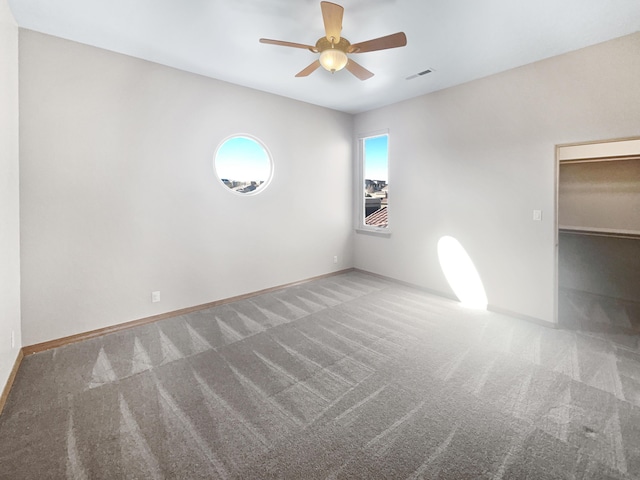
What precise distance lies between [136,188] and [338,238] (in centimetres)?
327

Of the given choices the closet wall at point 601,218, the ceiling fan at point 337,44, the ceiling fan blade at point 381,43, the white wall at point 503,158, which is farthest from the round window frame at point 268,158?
the closet wall at point 601,218

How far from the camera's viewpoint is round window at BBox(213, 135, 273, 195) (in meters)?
4.00

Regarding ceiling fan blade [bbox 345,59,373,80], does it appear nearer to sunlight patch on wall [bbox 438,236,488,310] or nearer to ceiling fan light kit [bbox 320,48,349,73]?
ceiling fan light kit [bbox 320,48,349,73]

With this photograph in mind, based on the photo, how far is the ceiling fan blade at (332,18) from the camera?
6.54 feet

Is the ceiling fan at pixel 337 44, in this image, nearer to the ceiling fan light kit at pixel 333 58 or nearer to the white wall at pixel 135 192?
the ceiling fan light kit at pixel 333 58

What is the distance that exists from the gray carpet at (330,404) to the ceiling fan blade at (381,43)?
2668 mm

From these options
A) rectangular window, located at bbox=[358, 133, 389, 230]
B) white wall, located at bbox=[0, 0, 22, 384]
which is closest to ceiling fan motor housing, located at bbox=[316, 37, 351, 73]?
white wall, located at bbox=[0, 0, 22, 384]

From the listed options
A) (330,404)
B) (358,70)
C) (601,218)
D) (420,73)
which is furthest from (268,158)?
(601,218)

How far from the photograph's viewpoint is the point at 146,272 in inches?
133

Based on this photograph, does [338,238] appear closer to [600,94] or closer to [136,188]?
[136,188]

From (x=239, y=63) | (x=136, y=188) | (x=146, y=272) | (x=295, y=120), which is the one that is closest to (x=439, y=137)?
(x=295, y=120)

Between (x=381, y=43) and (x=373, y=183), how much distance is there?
317cm

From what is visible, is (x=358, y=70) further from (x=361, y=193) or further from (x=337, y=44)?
(x=361, y=193)

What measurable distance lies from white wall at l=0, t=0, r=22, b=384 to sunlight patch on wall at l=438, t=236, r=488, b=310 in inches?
183
